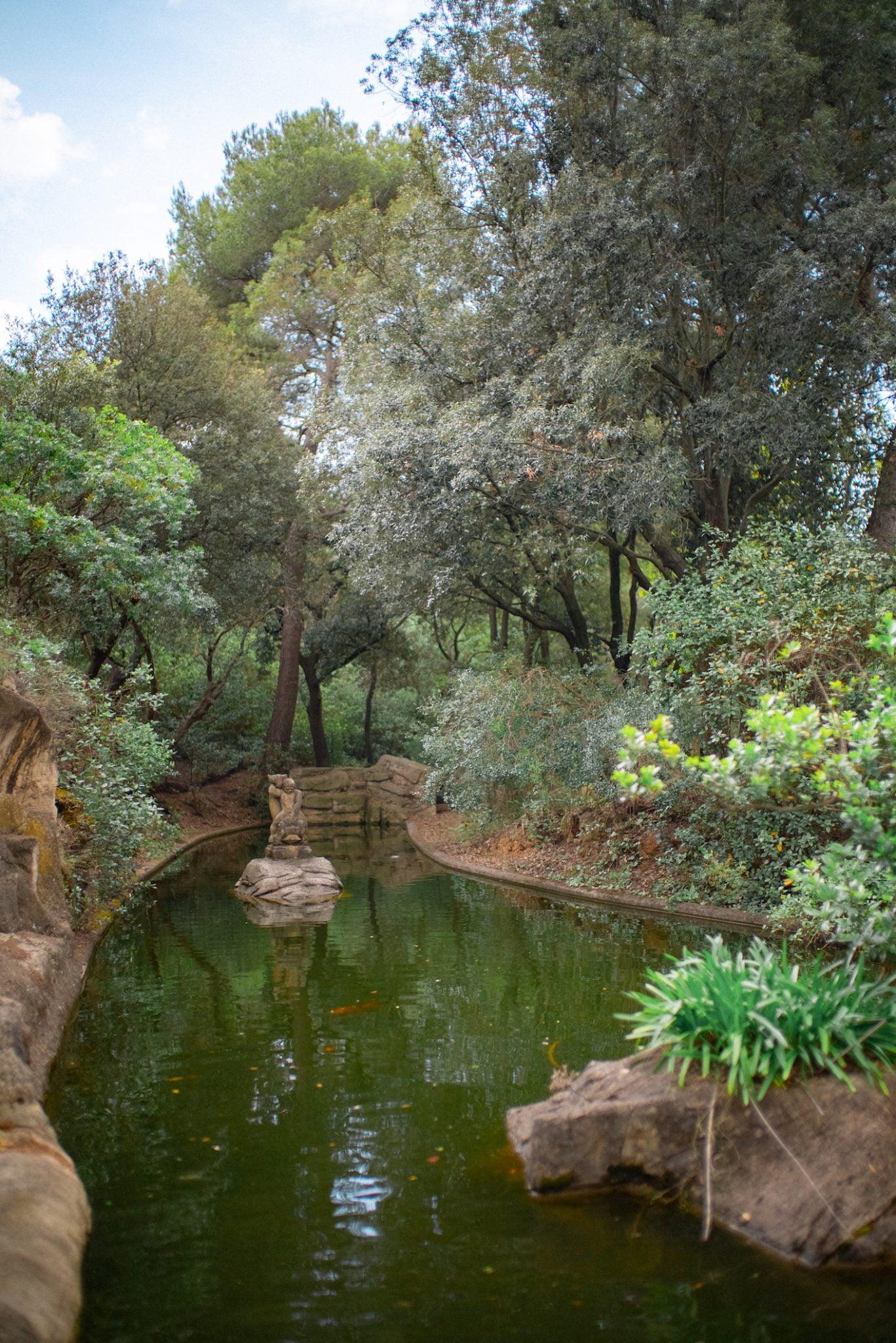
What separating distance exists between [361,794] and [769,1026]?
21.1 metres

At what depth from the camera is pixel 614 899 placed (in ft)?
40.4

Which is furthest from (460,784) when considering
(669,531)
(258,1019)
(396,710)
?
(396,710)

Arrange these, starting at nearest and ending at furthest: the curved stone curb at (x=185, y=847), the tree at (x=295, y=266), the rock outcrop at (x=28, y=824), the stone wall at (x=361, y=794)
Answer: the rock outcrop at (x=28, y=824) < the curved stone curb at (x=185, y=847) < the stone wall at (x=361, y=794) < the tree at (x=295, y=266)

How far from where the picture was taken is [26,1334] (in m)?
3.24

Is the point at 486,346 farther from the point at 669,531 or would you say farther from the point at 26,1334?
the point at 26,1334

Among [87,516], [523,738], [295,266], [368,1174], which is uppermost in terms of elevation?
[295,266]

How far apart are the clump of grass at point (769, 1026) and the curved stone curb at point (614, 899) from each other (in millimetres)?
4412

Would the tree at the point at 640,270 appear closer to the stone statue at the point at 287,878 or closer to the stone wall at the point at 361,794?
the stone statue at the point at 287,878

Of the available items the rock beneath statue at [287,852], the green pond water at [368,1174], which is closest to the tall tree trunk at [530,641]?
the rock beneath statue at [287,852]

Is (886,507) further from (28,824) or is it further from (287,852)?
(28,824)

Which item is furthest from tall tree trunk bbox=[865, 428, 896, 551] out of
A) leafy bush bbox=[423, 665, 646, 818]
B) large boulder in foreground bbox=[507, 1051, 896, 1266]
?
large boulder in foreground bbox=[507, 1051, 896, 1266]

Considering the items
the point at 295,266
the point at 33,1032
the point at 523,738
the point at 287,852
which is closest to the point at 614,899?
the point at 523,738

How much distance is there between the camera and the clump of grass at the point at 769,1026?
4.65m

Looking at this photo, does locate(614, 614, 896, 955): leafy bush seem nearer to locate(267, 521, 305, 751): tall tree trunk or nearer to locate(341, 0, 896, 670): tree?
locate(341, 0, 896, 670): tree
